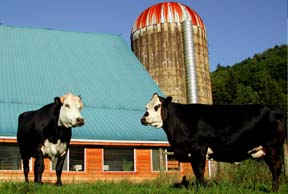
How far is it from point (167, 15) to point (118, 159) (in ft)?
50.2

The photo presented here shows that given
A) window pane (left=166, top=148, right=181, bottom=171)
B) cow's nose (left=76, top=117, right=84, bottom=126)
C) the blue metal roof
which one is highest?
the blue metal roof

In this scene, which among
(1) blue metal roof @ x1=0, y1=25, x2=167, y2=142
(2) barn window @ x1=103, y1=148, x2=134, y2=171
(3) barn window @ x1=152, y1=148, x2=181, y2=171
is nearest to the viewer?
(1) blue metal roof @ x1=0, y1=25, x2=167, y2=142

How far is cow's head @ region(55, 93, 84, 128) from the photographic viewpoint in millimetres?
10539

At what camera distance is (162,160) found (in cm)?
2223

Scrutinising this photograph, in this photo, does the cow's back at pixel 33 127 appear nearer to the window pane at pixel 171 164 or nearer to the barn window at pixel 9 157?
the barn window at pixel 9 157

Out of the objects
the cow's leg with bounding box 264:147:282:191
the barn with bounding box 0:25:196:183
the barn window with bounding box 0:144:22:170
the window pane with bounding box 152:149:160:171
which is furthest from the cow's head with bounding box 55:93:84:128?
the window pane with bounding box 152:149:160:171

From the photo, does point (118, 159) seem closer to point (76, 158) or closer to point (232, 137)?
point (76, 158)

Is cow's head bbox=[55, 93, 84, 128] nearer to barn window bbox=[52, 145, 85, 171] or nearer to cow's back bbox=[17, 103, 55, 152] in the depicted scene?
cow's back bbox=[17, 103, 55, 152]

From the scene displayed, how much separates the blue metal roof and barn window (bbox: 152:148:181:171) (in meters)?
1.06

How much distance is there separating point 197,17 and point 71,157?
18.4 metres

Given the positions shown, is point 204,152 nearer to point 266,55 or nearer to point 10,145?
point 10,145

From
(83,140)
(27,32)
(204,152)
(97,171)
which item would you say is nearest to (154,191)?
(204,152)

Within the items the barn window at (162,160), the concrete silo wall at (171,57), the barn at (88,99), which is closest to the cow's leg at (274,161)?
the barn at (88,99)

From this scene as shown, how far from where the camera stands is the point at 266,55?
239ft
